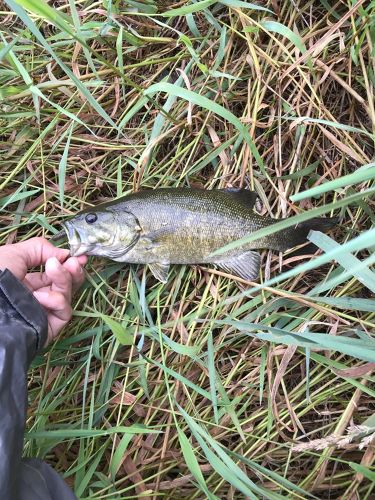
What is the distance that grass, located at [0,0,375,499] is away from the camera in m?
2.56

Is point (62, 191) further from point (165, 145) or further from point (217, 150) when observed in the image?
point (217, 150)

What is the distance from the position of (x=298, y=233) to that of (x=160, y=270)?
800mm

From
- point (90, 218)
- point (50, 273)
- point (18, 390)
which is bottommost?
point (18, 390)

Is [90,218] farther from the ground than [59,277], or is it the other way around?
[90,218]

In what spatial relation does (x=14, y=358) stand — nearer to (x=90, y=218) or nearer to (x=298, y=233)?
(x=90, y=218)

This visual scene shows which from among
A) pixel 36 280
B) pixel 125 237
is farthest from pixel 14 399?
pixel 125 237

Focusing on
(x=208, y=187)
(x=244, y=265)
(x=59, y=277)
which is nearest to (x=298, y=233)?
(x=244, y=265)

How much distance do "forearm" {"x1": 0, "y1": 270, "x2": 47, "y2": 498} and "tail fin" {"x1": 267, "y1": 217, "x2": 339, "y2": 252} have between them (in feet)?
4.27

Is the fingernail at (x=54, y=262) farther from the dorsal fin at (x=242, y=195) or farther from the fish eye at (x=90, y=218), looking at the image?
the dorsal fin at (x=242, y=195)

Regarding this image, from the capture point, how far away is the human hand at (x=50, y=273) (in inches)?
100

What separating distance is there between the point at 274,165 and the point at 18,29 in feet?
6.29

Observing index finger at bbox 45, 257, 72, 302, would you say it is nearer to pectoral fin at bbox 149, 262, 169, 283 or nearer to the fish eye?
the fish eye

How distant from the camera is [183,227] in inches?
110

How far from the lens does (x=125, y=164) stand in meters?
3.06
